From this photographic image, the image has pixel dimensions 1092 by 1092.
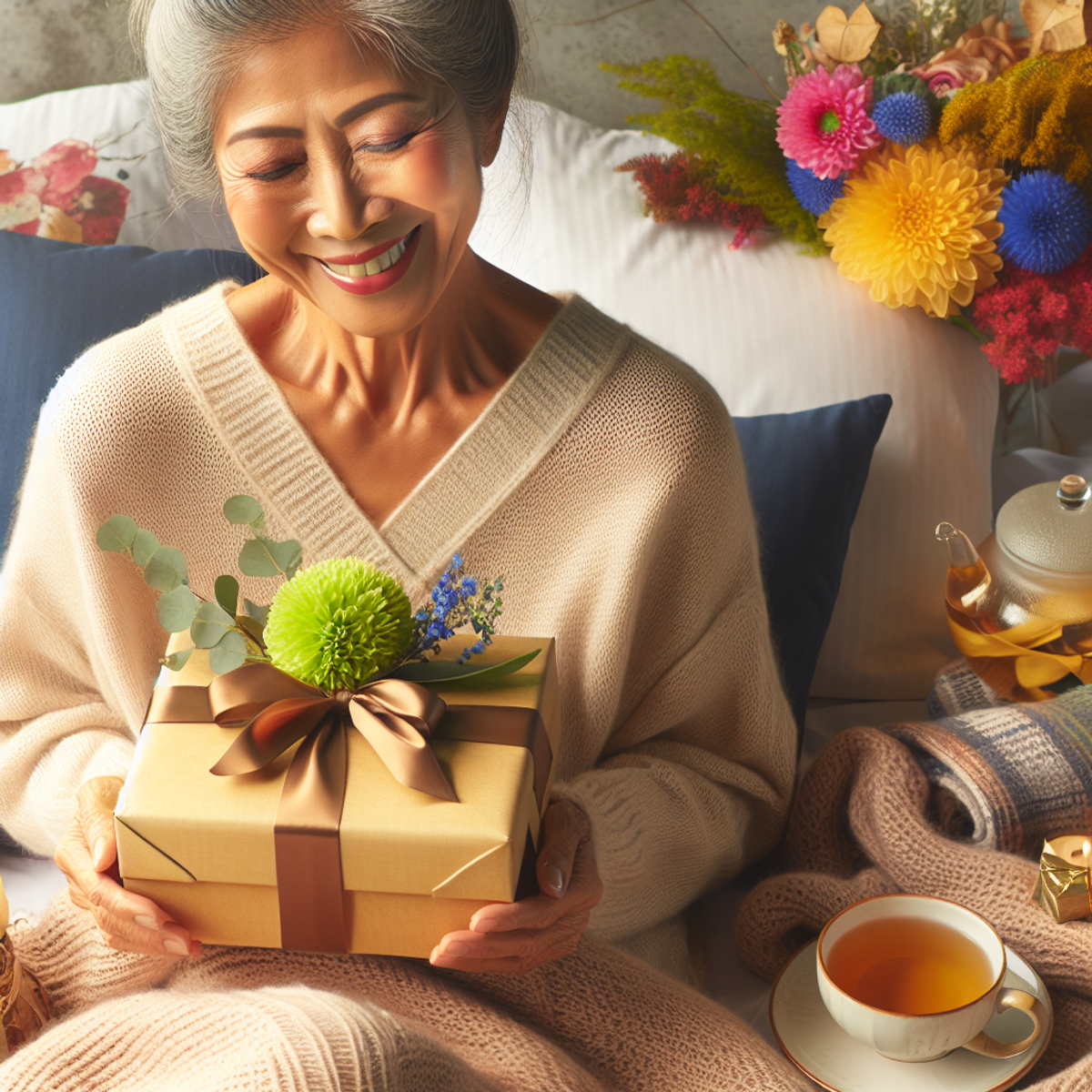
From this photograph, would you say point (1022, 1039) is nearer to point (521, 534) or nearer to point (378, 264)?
point (521, 534)

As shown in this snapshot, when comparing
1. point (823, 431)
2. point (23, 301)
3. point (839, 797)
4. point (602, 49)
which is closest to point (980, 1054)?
point (839, 797)

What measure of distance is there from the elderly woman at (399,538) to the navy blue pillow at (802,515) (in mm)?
223

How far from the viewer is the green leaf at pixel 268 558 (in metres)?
0.88

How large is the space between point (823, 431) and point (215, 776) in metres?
0.88

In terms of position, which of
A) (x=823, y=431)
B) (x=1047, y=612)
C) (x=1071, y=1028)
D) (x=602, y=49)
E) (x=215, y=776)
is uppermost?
(x=602, y=49)

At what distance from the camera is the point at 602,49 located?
1850 mm

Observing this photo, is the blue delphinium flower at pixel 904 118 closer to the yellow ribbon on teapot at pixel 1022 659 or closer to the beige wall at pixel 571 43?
the beige wall at pixel 571 43

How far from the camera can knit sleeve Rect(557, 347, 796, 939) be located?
113 centimetres

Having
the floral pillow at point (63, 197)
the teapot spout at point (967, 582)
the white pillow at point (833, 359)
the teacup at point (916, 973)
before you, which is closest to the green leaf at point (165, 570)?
the teacup at point (916, 973)

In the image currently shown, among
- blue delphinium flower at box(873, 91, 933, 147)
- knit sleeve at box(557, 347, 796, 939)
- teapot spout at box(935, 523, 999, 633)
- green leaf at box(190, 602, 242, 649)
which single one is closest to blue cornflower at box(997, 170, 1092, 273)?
blue delphinium flower at box(873, 91, 933, 147)

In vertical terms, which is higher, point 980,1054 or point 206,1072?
point 206,1072

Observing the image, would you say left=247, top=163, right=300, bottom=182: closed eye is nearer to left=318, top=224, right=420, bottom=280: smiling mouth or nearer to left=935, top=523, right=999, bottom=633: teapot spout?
left=318, top=224, right=420, bottom=280: smiling mouth

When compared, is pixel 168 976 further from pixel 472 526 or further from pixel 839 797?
pixel 839 797

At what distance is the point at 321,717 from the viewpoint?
819mm
